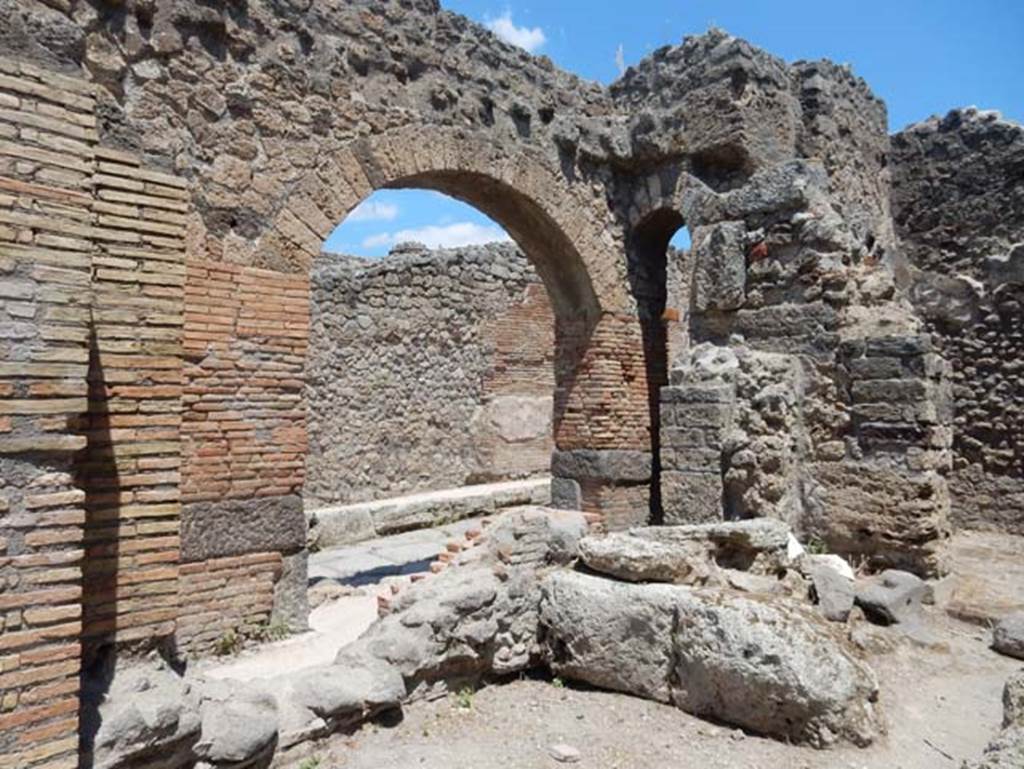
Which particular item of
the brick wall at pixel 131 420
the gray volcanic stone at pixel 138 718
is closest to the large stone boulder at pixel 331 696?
the gray volcanic stone at pixel 138 718

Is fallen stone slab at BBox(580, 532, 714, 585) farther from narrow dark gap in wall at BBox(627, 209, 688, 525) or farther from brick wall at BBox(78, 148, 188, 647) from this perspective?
narrow dark gap in wall at BBox(627, 209, 688, 525)

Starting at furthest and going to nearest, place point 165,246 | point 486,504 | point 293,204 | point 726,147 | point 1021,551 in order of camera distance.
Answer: point 486,504, point 726,147, point 1021,551, point 293,204, point 165,246

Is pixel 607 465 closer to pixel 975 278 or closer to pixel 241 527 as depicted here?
pixel 241 527

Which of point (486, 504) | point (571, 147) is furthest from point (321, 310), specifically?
point (571, 147)

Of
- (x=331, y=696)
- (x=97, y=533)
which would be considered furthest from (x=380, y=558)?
(x=97, y=533)

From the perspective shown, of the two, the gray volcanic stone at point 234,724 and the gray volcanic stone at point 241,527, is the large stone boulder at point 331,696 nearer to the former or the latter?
the gray volcanic stone at point 234,724

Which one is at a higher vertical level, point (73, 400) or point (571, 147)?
point (571, 147)

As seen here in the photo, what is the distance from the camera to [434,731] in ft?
11.9

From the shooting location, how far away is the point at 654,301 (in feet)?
29.2

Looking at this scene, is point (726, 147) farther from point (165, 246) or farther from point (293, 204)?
point (165, 246)

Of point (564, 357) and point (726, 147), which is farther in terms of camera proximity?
point (564, 357)

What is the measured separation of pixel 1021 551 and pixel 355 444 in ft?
28.5

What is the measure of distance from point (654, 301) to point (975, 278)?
3.64m

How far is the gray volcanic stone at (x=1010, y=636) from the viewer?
4.33 m
